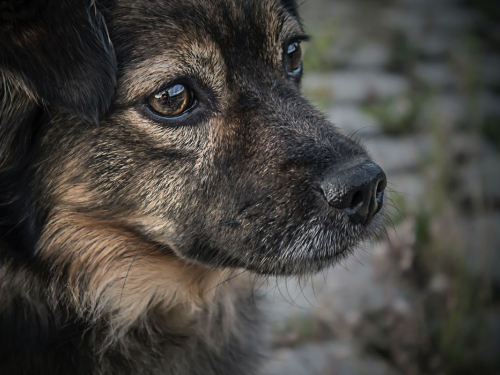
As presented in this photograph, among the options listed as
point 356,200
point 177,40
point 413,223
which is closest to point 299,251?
point 356,200

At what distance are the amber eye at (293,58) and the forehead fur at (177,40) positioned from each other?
422 millimetres

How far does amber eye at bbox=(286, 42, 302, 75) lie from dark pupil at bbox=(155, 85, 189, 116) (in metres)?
0.74

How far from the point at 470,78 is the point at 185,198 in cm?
339

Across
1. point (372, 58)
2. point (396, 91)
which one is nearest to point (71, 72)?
point (396, 91)

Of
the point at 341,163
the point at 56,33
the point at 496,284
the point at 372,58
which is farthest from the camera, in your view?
the point at 372,58

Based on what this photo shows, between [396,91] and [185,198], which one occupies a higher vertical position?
[185,198]

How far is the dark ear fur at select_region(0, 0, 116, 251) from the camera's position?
2.15 metres

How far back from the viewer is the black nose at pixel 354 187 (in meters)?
2.40

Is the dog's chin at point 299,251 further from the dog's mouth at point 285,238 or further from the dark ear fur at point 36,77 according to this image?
the dark ear fur at point 36,77

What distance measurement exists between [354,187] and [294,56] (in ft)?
3.33

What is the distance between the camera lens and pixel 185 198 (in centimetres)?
255

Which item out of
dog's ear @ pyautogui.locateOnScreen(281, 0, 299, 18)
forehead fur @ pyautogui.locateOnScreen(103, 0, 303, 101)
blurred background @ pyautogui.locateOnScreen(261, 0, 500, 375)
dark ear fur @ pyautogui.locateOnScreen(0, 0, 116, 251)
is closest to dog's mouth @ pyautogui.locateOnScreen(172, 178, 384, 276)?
blurred background @ pyautogui.locateOnScreen(261, 0, 500, 375)

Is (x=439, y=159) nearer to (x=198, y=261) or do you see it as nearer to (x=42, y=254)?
(x=198, y=261)

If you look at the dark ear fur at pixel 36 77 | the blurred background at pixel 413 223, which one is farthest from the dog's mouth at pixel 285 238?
the dark ear fur at pixel 36 77
